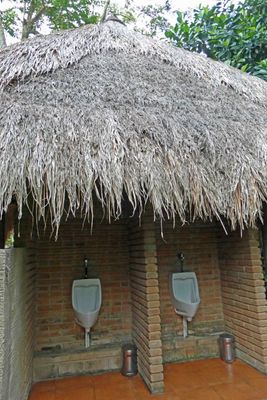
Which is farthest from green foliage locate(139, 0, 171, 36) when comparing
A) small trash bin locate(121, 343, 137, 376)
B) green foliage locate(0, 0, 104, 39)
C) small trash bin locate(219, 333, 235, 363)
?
small trash bin locate(121, 343, 137, 376)

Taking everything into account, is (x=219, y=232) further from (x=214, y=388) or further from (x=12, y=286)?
(x=12, y=286)

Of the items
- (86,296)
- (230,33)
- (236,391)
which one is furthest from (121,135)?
(230,33)

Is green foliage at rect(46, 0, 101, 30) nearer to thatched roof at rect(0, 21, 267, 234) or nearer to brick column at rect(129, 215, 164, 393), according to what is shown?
thatched roof at rect(0, 21, 267, 234)

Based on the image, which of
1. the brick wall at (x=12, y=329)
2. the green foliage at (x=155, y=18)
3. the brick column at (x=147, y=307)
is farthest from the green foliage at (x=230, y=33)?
the brick wall at (x=12, y=329)

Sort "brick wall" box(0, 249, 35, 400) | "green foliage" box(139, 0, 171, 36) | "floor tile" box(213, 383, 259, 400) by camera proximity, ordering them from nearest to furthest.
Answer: "brick wall" box(0, 249, 35, 400) → "floor tile" box(213, 383, 259, 400) → "green foliage" box(139, 0, 171, 36)

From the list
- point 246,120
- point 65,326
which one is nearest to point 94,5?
point 246,120

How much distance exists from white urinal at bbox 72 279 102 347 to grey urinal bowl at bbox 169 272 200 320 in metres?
0.88

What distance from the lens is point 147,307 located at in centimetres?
289

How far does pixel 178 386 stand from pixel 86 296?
130cm

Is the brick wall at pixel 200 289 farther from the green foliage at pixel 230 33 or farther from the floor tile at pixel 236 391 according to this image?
the green foliage at pixel 230 33

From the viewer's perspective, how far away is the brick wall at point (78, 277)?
328cm

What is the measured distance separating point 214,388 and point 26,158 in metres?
2.70

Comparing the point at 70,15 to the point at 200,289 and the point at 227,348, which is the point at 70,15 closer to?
the point at 200,289

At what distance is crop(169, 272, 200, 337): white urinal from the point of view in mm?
3410
